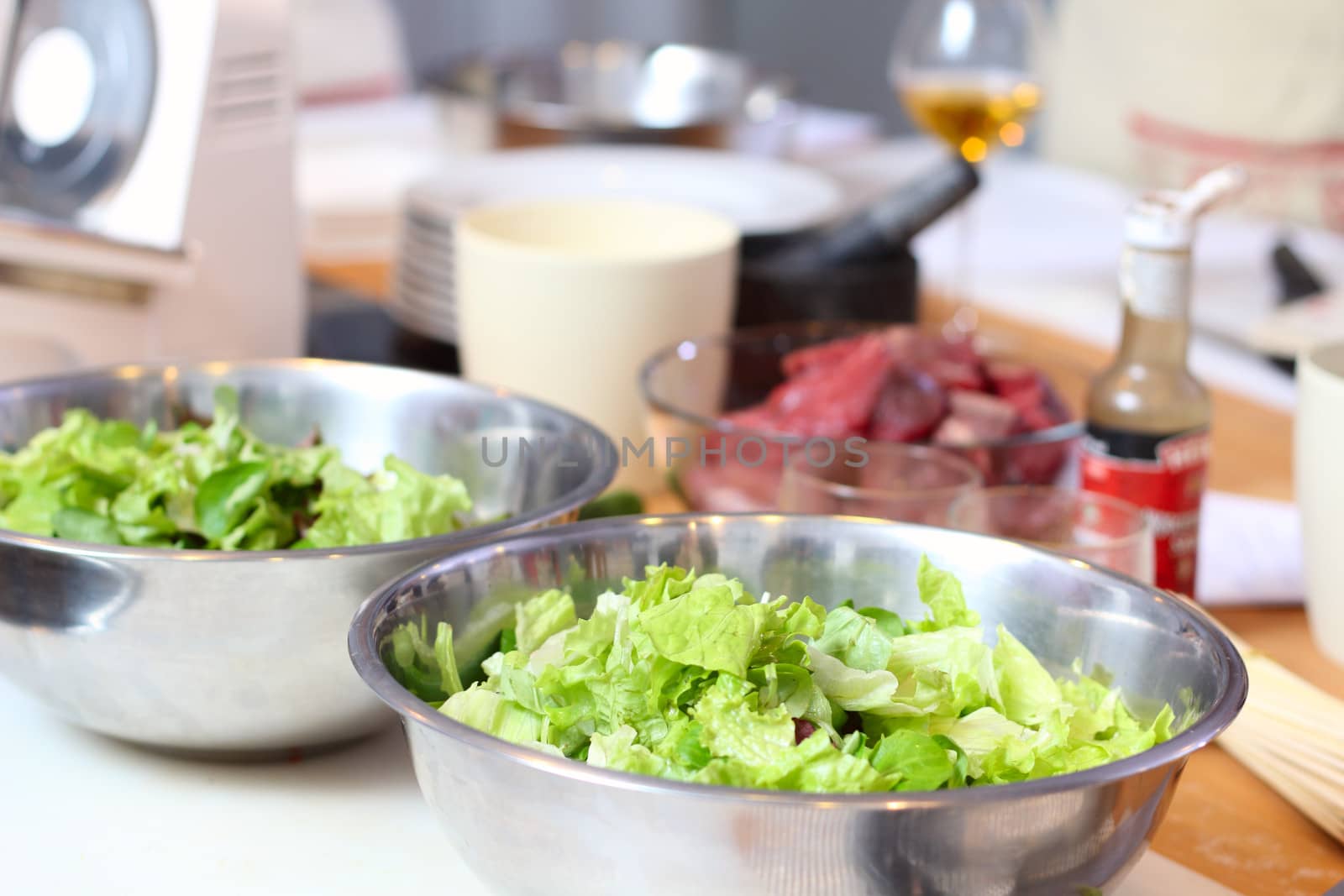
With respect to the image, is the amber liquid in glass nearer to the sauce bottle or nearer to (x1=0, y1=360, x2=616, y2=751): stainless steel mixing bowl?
the sauce bottle

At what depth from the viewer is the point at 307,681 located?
64 centimetres

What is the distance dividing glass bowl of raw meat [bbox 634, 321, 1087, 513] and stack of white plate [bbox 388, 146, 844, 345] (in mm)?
266

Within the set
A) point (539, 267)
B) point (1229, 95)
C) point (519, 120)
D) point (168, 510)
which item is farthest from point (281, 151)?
point (1229, 95)

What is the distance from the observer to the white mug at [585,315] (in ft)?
3.44

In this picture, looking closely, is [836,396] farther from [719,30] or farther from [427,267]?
[719,30]

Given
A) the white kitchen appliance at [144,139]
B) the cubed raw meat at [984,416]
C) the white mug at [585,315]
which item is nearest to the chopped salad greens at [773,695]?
the cubed raw meat at [984,416]

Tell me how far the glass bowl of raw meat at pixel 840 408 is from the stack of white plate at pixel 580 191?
0.27 m

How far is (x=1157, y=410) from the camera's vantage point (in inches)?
32.4

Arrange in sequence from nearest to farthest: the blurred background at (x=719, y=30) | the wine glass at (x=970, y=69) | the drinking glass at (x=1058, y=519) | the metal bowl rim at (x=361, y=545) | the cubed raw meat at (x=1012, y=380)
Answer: the metal bowl rim at (x=361, y=545) < the drinking glass at (x=1058, y=519) < the cubed raw meat at (x=1012, y=380) < the wine glass at (x=970, y=69) < the blurred background at (x=719, y=30)

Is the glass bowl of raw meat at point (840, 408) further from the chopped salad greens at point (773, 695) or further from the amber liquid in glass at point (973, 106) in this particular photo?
the amber liquid in glass at point (973, 106)

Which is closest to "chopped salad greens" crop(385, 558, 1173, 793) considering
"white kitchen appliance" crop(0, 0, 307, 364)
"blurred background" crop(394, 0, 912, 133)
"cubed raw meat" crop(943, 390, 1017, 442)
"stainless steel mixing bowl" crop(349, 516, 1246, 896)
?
"stainless steel mixing bowl" crop(349, 516, 1246, 896)

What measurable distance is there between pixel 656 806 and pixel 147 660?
0.28 m

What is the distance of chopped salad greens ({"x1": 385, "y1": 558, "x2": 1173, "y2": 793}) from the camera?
50cm

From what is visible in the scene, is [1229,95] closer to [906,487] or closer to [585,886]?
[906,487]
